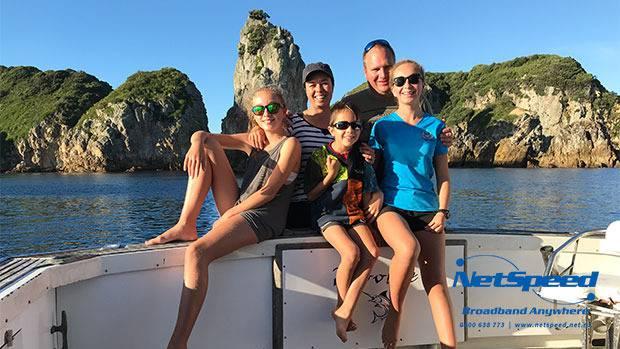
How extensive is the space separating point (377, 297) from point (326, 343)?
→ 0.46 metres

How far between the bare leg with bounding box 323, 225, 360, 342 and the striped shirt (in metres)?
0.50

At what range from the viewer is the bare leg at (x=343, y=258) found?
9.54 ft

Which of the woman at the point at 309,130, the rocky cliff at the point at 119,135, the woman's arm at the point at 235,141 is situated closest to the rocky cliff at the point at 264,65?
the rocky cliff at the point at 119,135

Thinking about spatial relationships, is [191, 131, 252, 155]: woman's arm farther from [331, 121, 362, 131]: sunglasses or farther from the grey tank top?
[331, 121, 362, 131]: sunglasses

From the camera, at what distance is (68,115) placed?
124m

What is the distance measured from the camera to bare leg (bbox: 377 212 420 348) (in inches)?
113

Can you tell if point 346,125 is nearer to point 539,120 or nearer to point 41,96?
point 539,120

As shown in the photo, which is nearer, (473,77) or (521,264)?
(521,264)

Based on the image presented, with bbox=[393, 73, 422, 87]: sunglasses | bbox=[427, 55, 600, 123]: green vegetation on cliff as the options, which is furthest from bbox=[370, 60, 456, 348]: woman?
bbox=[427, 55, 600, 123]: green vegetation on cliff

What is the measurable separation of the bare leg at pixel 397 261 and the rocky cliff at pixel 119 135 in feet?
377

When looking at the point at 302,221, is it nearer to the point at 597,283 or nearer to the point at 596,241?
the point at 597,283

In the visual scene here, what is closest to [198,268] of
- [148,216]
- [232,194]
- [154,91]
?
[232,194]

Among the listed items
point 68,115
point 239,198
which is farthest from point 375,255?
point 68,115

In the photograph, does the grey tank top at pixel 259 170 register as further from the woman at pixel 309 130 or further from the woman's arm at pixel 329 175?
the woman's arm at pixel 329 175
